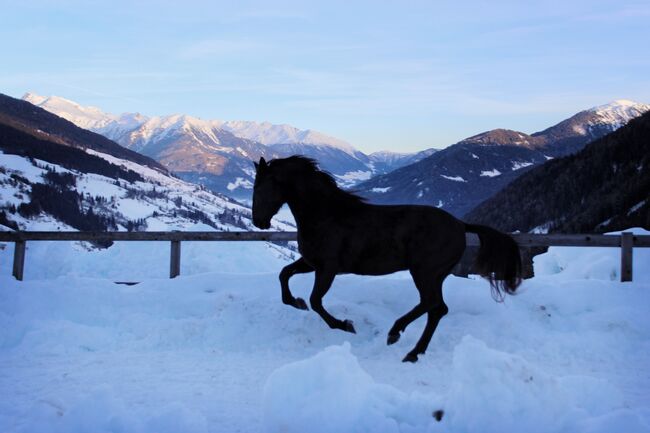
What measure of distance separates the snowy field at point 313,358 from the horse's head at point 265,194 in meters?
1.43

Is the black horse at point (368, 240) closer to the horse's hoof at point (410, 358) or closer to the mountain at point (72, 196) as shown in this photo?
the horse's hoof at point (410, 358)

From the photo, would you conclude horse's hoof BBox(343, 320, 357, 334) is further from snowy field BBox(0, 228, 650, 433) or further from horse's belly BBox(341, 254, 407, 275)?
horse's belly BBox(341, 254, 407, 275)

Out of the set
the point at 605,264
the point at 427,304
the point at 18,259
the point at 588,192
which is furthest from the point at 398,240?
the point at 588,192

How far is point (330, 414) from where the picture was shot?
3.40 m

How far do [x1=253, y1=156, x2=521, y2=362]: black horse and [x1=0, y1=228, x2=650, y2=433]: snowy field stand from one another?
0.64m

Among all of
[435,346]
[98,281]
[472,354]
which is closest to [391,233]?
[435,346]

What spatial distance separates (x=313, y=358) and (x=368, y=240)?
311 cm

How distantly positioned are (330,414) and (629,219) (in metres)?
53.1

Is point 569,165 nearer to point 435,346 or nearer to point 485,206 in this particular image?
point 485,206

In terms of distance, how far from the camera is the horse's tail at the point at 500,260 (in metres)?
7.26

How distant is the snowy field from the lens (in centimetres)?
348

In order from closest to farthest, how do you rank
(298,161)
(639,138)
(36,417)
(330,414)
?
(330,414), (36,417), (298,161), (639,138)

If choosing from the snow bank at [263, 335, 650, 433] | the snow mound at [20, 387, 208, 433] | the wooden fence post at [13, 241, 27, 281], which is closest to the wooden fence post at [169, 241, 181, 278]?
the wooden fence post at [13, 241, 27, 281]

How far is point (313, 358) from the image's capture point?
375cm
